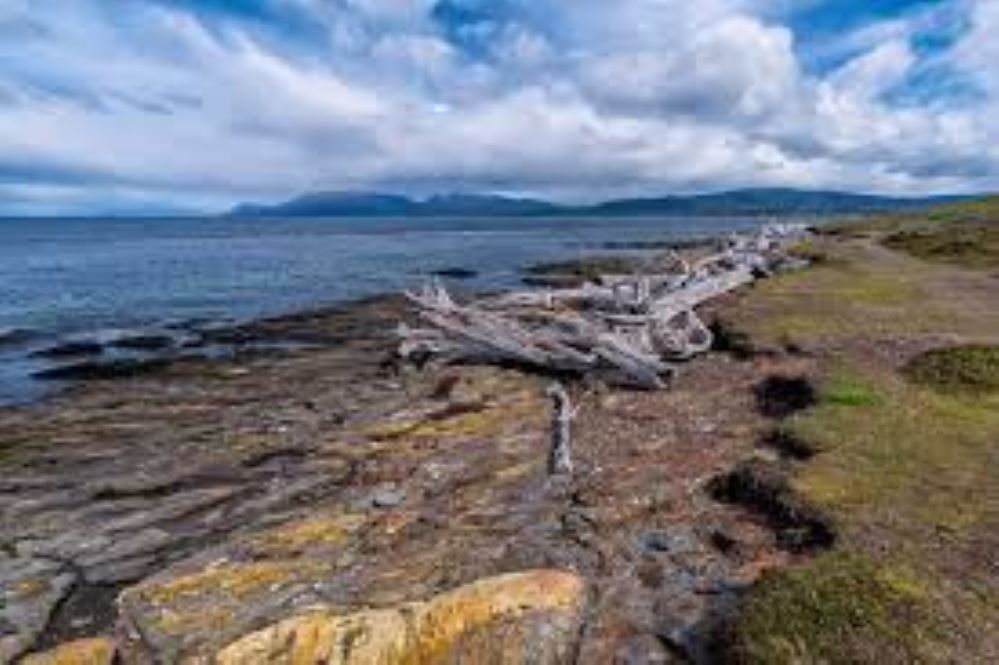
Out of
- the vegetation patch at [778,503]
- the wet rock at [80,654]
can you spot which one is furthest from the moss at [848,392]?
the wet rock at [80,654]

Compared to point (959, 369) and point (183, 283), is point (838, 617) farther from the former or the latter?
point (183, 283)

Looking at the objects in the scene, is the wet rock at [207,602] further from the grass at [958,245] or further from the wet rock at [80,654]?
the grass at [958,245]

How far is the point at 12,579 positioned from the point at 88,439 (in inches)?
354

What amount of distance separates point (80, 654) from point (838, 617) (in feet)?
24.5

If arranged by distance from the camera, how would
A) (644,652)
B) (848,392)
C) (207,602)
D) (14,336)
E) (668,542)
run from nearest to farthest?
(644,652), (207,602), (668,542), (848,392), (14,336)

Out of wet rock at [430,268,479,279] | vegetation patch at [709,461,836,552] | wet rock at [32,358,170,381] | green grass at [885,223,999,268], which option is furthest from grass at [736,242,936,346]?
wet rock at [430,268,479,279]

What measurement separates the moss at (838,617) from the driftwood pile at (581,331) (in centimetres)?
1122

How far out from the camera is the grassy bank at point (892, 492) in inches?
290

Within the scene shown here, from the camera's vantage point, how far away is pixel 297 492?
14.6 metres

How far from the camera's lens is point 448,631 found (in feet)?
26.8

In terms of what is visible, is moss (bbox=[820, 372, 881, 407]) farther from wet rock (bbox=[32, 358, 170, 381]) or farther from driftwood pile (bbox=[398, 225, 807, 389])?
wet rock (bbox=[32, 358, 170, 381])

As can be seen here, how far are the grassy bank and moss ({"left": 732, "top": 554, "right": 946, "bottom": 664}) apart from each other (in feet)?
0.04

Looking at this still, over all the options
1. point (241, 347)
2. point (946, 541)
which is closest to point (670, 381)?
point (946, 541)

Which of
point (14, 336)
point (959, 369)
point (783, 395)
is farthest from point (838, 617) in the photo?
point (14, 336)
